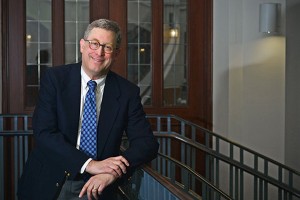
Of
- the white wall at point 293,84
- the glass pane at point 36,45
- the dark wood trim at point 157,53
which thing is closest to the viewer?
the glass pane at point 36,45

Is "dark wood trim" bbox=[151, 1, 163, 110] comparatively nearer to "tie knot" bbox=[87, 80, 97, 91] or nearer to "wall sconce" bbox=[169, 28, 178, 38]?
"wall sconce" bbox=[169, 28, 178, 38]

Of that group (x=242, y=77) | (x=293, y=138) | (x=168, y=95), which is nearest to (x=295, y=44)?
(x=242, y=77)

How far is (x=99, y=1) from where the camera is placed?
7.02m

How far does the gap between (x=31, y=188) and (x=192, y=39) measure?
4773mm

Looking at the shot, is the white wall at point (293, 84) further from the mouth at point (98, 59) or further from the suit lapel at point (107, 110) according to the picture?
the mouth at point (98, 59)

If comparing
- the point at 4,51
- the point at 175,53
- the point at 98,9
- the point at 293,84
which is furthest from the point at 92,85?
the point at 293,84

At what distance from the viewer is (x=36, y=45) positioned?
6891 mm

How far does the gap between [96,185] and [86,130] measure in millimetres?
316

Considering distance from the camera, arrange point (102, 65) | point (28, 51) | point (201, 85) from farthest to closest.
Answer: point (201, 85) → point (28, 51) → point (102, 65)

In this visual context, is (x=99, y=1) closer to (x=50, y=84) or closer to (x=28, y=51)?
(x=28, y=51)

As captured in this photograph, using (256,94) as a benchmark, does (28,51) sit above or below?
above

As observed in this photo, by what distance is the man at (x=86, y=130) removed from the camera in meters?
2.74

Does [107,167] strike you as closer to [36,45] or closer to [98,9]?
[36,45]

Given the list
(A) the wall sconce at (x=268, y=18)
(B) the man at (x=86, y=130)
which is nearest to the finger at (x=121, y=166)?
(B) the man at (x=86, y=130)
